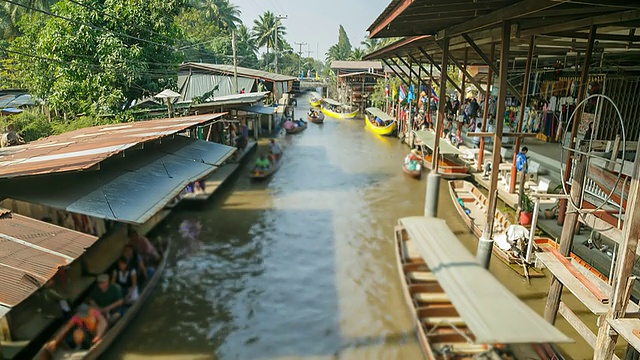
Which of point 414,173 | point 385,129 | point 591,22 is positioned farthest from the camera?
point 385,129

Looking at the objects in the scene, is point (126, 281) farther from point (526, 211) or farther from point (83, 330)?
point (526, 211)

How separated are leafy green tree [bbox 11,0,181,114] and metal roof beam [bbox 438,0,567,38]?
1237 cm

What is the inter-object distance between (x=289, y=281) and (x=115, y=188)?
472cm

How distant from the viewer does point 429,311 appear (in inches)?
312

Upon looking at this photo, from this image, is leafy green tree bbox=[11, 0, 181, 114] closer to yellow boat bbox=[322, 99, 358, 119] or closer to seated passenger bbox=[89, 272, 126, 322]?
seated passenger bbox=[89, 272, 126, 322]

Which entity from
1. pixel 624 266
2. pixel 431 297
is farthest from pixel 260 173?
pixel 624 266

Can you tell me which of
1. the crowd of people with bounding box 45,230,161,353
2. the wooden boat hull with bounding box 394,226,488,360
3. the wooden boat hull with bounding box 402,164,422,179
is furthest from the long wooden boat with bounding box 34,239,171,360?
the wooden boat hull with bounding box 402,164,422,179

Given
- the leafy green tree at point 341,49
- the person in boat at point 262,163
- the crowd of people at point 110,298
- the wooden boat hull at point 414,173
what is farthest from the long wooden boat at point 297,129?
the leafy green tree at point 341,49

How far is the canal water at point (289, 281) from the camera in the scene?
8.14 m

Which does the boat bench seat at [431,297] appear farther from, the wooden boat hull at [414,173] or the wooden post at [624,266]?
the wooden boat hull at [414,173]

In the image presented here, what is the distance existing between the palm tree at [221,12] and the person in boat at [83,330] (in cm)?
5261

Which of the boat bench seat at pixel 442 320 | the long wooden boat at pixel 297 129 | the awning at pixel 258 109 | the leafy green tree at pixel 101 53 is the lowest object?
the boat bench seat at pixel 442 320

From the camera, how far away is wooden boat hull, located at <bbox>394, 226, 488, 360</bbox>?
273 inches

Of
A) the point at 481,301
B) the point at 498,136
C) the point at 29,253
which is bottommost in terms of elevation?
the point at 481,301
